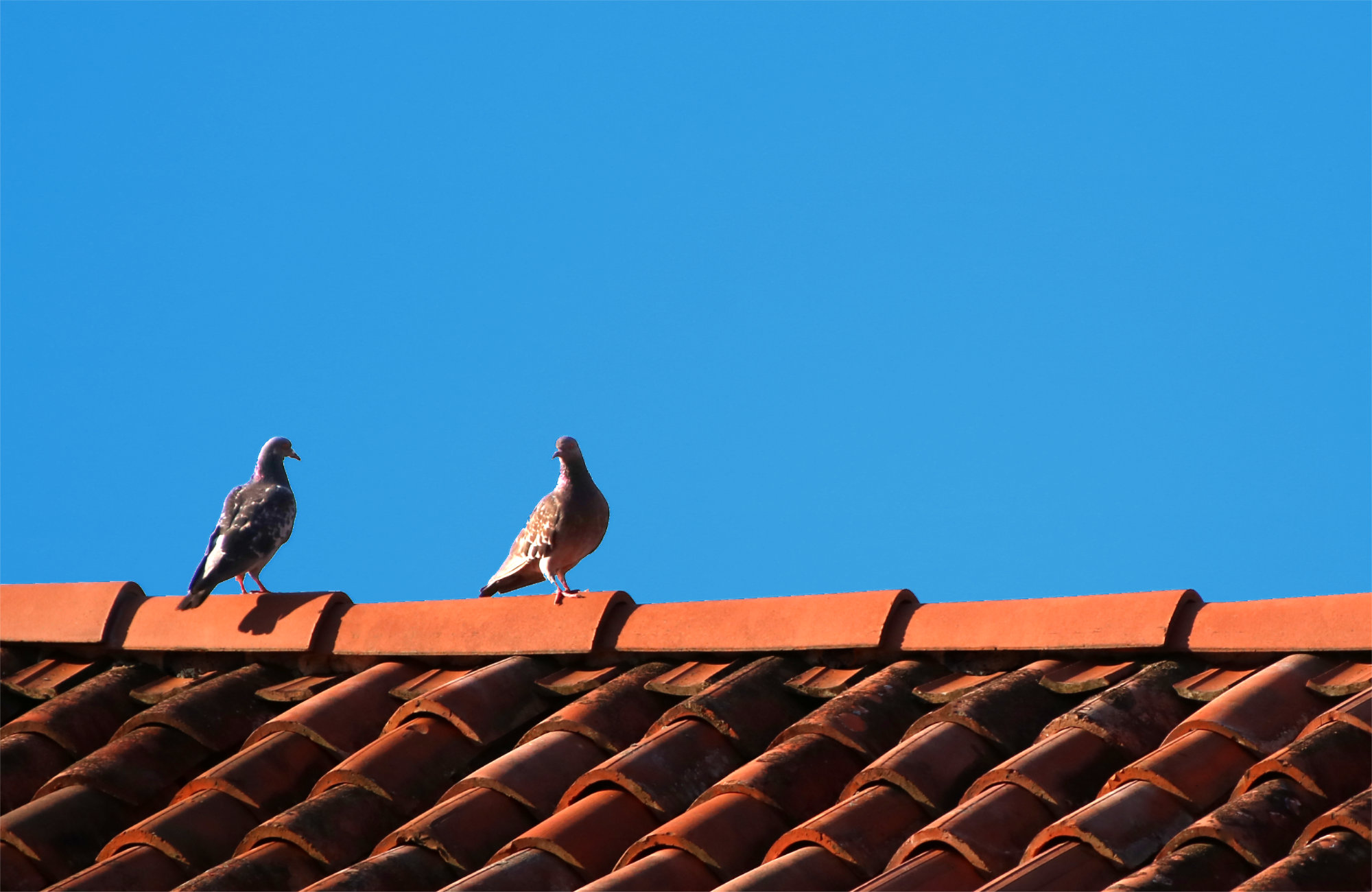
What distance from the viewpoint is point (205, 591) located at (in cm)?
597

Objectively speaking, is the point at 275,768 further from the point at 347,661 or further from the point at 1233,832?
the point at 1233,832

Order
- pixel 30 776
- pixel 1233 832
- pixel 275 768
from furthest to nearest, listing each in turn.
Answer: pixel 30 776 < pixel 275 768 < pixel 1233 832

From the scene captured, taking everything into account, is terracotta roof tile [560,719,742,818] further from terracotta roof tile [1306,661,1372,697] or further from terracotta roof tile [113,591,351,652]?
terracotta roof tile [113,591,351,652]

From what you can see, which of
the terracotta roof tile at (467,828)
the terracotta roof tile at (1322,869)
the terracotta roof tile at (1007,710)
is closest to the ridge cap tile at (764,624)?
the terracotta roof tile at (1007,710)

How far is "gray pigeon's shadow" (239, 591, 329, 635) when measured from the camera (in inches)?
212

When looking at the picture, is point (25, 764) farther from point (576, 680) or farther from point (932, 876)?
point (932, 876)

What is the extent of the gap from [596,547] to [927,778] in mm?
3218

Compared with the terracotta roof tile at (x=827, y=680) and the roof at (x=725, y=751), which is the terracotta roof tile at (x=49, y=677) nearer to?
the roof at (x=725, y=751)

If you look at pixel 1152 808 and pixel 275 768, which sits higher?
pixel 275 768

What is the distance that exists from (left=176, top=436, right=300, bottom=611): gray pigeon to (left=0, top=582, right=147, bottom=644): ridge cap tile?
28 centimetres

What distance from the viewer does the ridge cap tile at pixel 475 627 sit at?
4.83 m

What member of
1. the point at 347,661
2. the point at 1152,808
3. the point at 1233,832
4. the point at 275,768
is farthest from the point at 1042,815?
the point at 347,661

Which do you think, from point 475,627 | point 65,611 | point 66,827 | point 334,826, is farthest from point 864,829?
point 65,611

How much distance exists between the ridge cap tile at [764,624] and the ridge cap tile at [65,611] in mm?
2107
